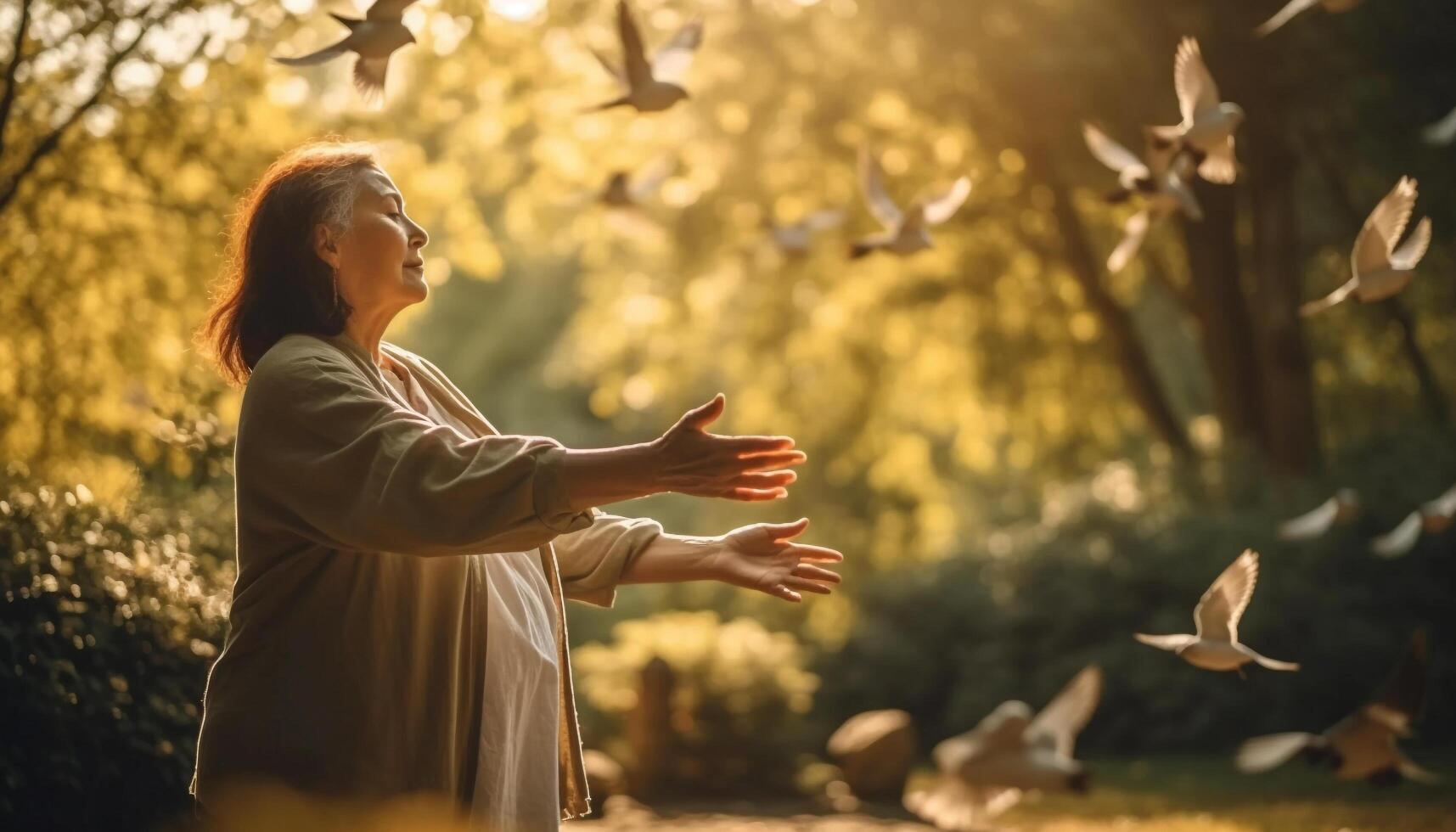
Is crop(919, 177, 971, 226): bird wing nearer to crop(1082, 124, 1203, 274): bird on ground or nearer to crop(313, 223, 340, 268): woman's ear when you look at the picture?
crop(1082, 124, 1203, 274): bird on ground

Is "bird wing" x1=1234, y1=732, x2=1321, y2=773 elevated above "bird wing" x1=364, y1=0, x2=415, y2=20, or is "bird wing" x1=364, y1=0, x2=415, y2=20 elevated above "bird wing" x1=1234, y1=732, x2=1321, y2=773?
"bird wing" x1=364, y1=0, x2=415, y2=20

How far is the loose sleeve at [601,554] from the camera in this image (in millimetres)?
3316

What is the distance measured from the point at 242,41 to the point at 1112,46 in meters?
7.14

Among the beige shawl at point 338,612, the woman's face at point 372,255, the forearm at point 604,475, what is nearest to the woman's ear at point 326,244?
the woman's face at point 372,255

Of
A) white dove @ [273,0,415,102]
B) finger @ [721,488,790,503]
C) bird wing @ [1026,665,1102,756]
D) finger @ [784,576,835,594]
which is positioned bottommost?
bird wing @ [1026,665,1102,756]

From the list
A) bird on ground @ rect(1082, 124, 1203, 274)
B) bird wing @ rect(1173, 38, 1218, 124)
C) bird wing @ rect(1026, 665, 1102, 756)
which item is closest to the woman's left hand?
bird on ground @ rect(1082, 124, 1203, 274)

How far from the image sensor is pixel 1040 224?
17469 mm

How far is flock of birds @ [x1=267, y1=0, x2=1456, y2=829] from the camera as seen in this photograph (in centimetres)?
500

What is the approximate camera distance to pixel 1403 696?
20.8 ft

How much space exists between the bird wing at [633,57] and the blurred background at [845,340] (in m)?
1.32

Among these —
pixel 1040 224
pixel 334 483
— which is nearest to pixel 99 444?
pixel 334 483

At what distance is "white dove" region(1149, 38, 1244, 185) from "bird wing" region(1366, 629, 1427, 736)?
221 centimetres

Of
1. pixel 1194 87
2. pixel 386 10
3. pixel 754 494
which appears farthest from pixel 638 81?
pixel 754 494

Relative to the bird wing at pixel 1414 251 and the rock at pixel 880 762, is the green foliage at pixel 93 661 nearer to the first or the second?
the bird wing at pixel 1414 251
